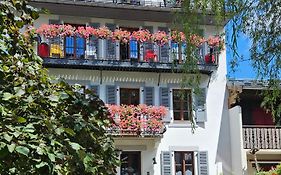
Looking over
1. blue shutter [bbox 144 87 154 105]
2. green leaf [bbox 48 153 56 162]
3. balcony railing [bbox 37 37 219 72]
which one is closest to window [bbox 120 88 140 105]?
blue shutter [bbox 144 87 154 105]

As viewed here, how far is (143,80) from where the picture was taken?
24125mm

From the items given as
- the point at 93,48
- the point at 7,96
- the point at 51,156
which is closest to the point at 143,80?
the point at 93,48

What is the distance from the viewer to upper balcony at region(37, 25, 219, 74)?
74.9ft

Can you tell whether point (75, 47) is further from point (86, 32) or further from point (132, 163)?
point (132, 163)

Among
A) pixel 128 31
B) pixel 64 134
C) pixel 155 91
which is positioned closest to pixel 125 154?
pixel 155 91

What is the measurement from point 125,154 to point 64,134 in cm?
1836

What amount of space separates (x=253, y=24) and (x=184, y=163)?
50.5 feet

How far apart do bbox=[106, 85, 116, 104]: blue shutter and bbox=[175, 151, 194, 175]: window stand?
3.36m

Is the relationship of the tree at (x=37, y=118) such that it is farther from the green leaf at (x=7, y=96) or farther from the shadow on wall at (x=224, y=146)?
the shadow on wall at (x=224, y=146)

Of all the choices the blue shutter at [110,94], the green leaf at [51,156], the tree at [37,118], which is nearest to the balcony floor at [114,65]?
the blue shutter at [110,94]

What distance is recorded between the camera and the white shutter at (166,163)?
23344 millimetres

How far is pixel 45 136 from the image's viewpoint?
5.01 meters

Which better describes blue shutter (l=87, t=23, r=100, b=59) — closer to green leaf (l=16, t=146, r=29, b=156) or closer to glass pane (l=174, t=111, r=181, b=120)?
glass pane (l=174, t=111, r=181, b=120)

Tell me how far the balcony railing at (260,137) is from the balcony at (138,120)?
3.61 metres
